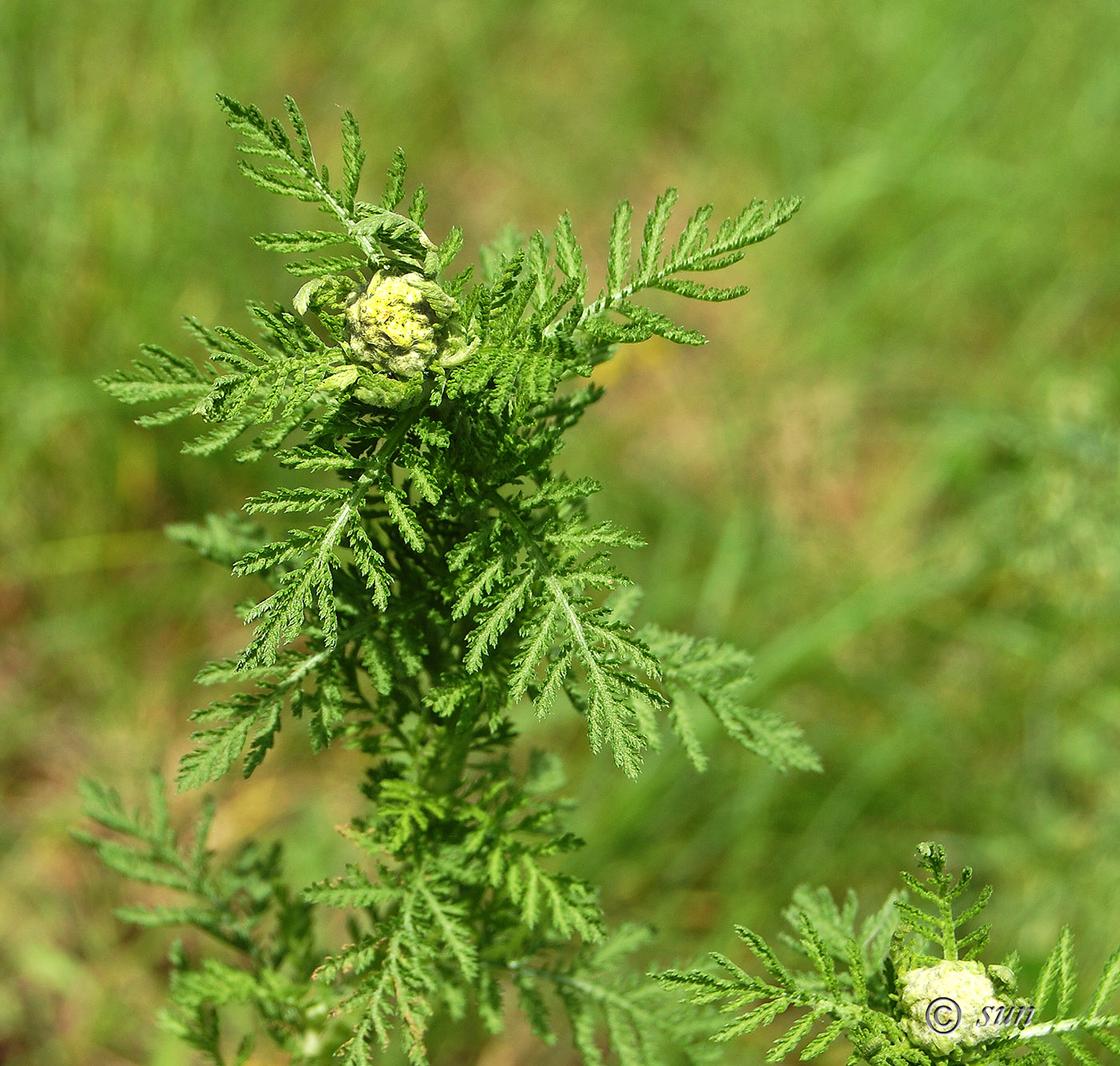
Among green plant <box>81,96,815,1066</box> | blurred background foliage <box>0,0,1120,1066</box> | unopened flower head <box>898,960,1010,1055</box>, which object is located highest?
blurred background foliage <box>0,0,1120,1066</box>

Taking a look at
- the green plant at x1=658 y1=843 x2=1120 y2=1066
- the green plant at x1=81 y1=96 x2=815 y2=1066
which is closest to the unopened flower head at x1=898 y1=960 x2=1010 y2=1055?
the green plant at x1=658 y1=843 x2=1120 y2=1066

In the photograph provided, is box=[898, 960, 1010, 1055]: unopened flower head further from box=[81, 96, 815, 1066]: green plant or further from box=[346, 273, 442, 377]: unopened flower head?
box=[346, 273, 442, 377]: unopened flower head

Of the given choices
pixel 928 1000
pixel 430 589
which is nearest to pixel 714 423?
pixel 430 589

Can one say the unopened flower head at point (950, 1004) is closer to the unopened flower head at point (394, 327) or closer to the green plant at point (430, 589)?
the green plant at point (430, 589)

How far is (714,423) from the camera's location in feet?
16.3

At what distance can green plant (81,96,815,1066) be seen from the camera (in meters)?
1.47

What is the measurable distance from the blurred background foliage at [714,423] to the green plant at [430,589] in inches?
67.7

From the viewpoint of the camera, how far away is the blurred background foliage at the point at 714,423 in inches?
149

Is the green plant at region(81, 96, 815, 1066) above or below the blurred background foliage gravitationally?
below

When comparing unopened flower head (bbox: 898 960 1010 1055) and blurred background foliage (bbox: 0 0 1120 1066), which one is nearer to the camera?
unopened flower head (bbox: 898 960 1010 1055)

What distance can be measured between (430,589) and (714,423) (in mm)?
3408

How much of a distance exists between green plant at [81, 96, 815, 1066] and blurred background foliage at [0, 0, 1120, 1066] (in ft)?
5.64

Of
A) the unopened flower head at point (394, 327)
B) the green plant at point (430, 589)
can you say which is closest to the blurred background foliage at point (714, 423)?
the green plant at point (430, 589)

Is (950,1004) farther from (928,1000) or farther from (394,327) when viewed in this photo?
(394,327)
